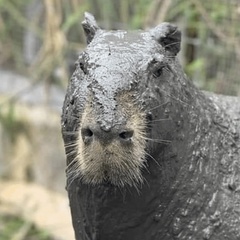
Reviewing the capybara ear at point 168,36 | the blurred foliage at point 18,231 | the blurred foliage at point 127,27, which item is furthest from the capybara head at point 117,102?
the blurred foliage at point 18,231

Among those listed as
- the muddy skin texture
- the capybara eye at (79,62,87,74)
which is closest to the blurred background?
the muddy skin texture

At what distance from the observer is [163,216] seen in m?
1.52

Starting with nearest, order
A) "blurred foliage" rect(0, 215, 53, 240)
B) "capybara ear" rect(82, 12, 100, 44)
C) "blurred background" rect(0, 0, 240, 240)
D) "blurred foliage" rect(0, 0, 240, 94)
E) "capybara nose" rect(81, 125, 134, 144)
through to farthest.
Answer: "capybara nose" rect(81, 125, 134, 144), "capybara ear" rect(82, 12, 100, 44), "blurred foliage" rect(0, 0, 240, 94), "blurred background" rect(0, 0, 240, 240), "blurred foliage" rect(0, 215, 53, 240)

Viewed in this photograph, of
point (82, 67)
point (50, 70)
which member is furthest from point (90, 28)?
point (50, 70)

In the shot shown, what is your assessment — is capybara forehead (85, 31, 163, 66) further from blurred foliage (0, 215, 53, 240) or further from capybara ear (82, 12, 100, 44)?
blurred foliage (0, 215, 53, 240)

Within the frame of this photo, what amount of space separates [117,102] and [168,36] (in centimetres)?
21

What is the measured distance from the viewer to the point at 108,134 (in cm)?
134

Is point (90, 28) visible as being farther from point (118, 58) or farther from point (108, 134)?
point (108, 134)

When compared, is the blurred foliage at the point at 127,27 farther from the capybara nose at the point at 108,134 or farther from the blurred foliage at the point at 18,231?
the capybara nose at the point at 108,134

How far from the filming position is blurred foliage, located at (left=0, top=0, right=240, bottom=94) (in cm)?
332

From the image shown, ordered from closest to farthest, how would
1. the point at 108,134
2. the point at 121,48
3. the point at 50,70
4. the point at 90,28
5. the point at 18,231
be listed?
the point at 108,134
the point at 121,48
the point at 90,28
the point at 50,70
the point at 18,231

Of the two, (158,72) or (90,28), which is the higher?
(90,28)

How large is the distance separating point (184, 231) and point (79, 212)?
0.20m

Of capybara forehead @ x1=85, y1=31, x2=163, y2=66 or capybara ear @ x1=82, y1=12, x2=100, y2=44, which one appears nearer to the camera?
capybara forehead @ x1=85, y1=31, x2=163, y2=66
